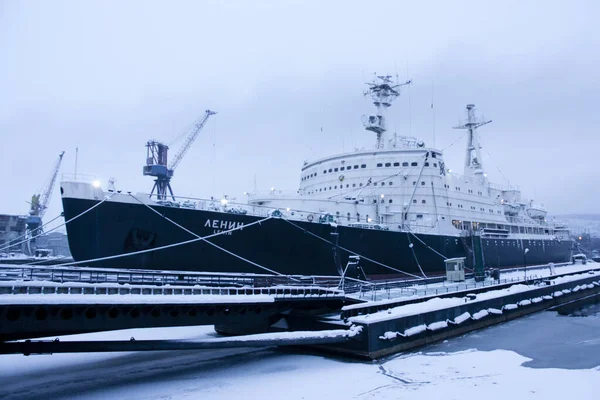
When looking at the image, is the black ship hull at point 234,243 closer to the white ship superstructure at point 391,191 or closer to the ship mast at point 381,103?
the white ship superstructure at point 391,191

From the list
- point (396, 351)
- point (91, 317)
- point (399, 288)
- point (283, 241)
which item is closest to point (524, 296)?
point (399, 288)

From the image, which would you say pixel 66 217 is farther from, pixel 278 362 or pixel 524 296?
pixel 524 296

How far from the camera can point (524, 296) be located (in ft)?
85.7

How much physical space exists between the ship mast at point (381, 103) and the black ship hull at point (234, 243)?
10.7 m

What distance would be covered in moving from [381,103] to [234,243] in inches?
841

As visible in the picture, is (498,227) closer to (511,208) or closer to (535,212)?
(511,208)

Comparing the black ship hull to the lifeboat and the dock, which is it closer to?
the dock

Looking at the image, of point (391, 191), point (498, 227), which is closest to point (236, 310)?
point (391, 191)

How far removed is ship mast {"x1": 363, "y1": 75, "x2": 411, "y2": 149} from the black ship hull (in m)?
10.7

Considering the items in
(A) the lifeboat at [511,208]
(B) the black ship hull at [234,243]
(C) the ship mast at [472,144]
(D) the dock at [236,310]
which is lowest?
(D) the dock at [236,310]

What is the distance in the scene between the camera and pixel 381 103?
119 feet

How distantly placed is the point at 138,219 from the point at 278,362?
769 centimetres

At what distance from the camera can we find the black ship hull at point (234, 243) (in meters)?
17.1

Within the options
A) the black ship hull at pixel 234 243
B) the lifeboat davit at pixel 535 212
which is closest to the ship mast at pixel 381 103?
the black ship hull at pixel 234 243
